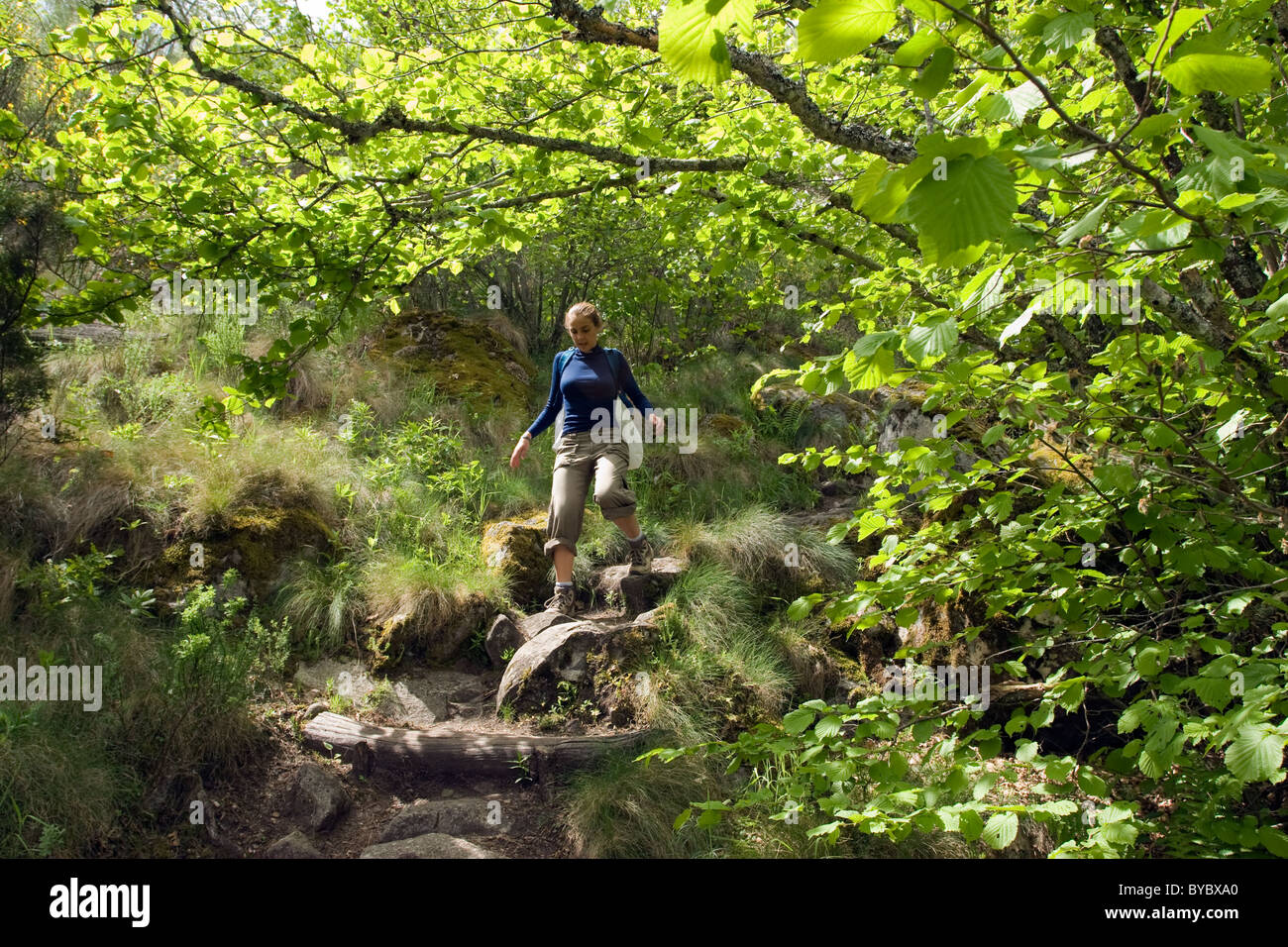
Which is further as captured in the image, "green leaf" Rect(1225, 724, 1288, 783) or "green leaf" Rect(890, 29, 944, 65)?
"green leaf" Rect(1225, 724, 1288, 783)

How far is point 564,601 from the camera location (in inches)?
213

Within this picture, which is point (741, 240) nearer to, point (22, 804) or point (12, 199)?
point (12, 199)

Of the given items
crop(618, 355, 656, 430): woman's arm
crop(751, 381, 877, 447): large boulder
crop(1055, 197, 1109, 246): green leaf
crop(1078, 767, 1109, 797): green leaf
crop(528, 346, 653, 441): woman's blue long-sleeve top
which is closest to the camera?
crop(1055, 197, 1109, 246): green leaf

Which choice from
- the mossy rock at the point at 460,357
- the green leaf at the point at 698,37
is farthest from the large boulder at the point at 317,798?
the mossy rock at the point at 460,357

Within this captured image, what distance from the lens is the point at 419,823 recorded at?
156 inches

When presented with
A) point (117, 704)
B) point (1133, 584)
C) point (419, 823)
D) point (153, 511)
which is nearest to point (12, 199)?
point (153, 511)

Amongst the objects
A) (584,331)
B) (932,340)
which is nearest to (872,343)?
(932,340)

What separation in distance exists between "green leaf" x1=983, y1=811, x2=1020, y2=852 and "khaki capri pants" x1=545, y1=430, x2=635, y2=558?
3.50 metres

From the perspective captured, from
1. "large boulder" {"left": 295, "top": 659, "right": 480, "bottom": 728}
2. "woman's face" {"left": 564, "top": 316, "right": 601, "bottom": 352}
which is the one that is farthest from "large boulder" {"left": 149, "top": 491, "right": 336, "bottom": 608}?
"woman's face" {"left": 564, "top": 316, "right": 601, "bottom": 352}

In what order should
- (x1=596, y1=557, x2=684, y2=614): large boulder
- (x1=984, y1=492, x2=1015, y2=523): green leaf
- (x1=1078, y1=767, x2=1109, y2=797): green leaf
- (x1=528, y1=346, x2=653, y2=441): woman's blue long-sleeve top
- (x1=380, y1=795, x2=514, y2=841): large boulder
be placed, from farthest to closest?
(x1=596, y1=557, x2=684, y2=614): large boulder < (x1=528, y1=346, x2=653, y2=441): woman's blue long-sleeve top < (x1=380, y1=795, x2=514, y2=841): large boulder < (x1=984, y1=492, x2=1015, y2=523): green leaf < (x1=1078, y1=767, x2=1109, y2=797): green leaf

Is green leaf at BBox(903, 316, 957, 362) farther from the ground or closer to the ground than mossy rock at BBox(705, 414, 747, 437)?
closer to the ground

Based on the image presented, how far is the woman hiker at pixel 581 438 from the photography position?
16.7 feet

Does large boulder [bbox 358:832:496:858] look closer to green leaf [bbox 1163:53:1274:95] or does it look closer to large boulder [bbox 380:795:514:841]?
large boulder [bbox 380:795:514:841]

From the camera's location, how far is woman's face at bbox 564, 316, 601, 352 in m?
5.09
